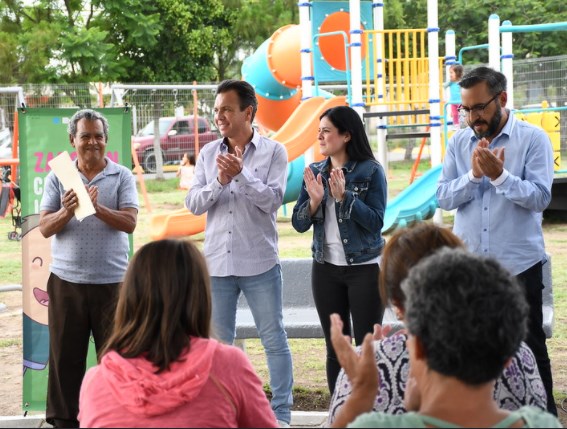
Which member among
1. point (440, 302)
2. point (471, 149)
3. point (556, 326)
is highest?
point (471, 149)

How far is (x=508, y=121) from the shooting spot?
4.14 metres

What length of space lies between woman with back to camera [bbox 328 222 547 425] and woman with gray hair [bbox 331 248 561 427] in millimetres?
611

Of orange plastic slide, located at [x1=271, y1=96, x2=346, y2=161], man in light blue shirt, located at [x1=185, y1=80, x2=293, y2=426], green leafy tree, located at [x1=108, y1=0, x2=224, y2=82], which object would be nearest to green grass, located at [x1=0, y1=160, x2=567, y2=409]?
man in light blue shirt, located at [x1=185, y1=80, x2=293, y2=426]

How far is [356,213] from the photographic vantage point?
4.34 m

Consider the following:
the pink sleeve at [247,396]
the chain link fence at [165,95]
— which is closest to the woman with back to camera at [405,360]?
the pink sleeve at [247,396]

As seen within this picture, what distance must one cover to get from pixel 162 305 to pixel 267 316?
220cm

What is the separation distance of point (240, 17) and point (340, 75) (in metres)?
19.6

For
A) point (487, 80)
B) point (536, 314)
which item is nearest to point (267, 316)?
point (536, 314)

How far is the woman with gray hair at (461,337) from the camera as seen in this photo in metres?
1.73

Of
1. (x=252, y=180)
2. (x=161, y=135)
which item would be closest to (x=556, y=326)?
(x=252, y=180)

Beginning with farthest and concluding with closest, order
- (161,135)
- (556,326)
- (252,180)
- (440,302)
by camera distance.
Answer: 1. (161,135)
2. (556,326)
3. (252,180)
4. (440,302)

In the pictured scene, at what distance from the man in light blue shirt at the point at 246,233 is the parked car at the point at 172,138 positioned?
16853 millimetres

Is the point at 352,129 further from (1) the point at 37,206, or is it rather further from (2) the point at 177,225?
(2) the point at 177,225

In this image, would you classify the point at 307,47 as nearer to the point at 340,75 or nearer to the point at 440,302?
the point at 340,75
